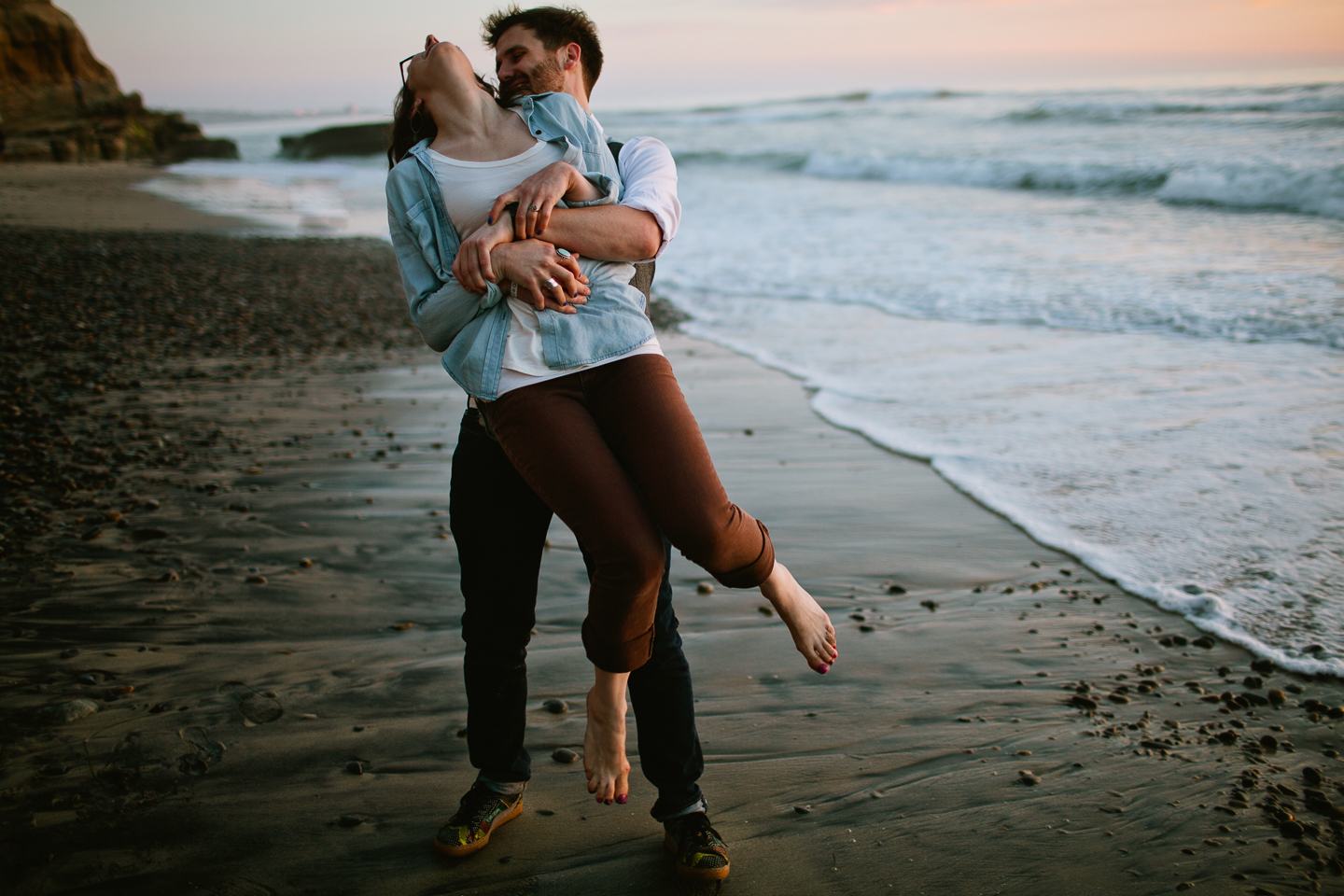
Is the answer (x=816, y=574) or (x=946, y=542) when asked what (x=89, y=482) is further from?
(x=946, y=542)

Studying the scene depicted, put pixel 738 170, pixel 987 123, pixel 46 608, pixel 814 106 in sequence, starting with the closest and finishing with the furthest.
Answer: pixel 46 608 < pixel 738 170 < pixel 987 123 < pixel 814 106

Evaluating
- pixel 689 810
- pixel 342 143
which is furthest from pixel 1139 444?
pixel 342 143

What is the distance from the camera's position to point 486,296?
1.80 m

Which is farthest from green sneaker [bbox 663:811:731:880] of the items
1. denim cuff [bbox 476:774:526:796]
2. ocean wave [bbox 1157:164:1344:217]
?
ocean wave [bbox 1157:164:1344:217]

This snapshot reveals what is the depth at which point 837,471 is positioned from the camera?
461cm

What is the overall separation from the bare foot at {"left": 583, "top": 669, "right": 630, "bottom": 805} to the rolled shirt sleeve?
0.98m

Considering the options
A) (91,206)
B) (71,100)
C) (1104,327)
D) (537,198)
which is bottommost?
(1104,327)

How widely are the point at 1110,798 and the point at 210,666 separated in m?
2.79

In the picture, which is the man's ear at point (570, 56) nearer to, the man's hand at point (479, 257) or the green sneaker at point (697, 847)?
the man's hand at point (479, 257)

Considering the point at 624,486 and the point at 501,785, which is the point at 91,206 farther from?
the point at 624,486

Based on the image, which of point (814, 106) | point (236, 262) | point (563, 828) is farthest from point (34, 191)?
point (814, 106)

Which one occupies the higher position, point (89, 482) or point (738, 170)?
point (738, 170)

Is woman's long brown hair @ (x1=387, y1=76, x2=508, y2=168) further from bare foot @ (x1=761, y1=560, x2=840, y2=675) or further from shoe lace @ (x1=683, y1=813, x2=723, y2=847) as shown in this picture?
shoe lace @ (x1=683, y1=813, x2=723, y2=847)

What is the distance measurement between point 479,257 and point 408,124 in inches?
21.8
